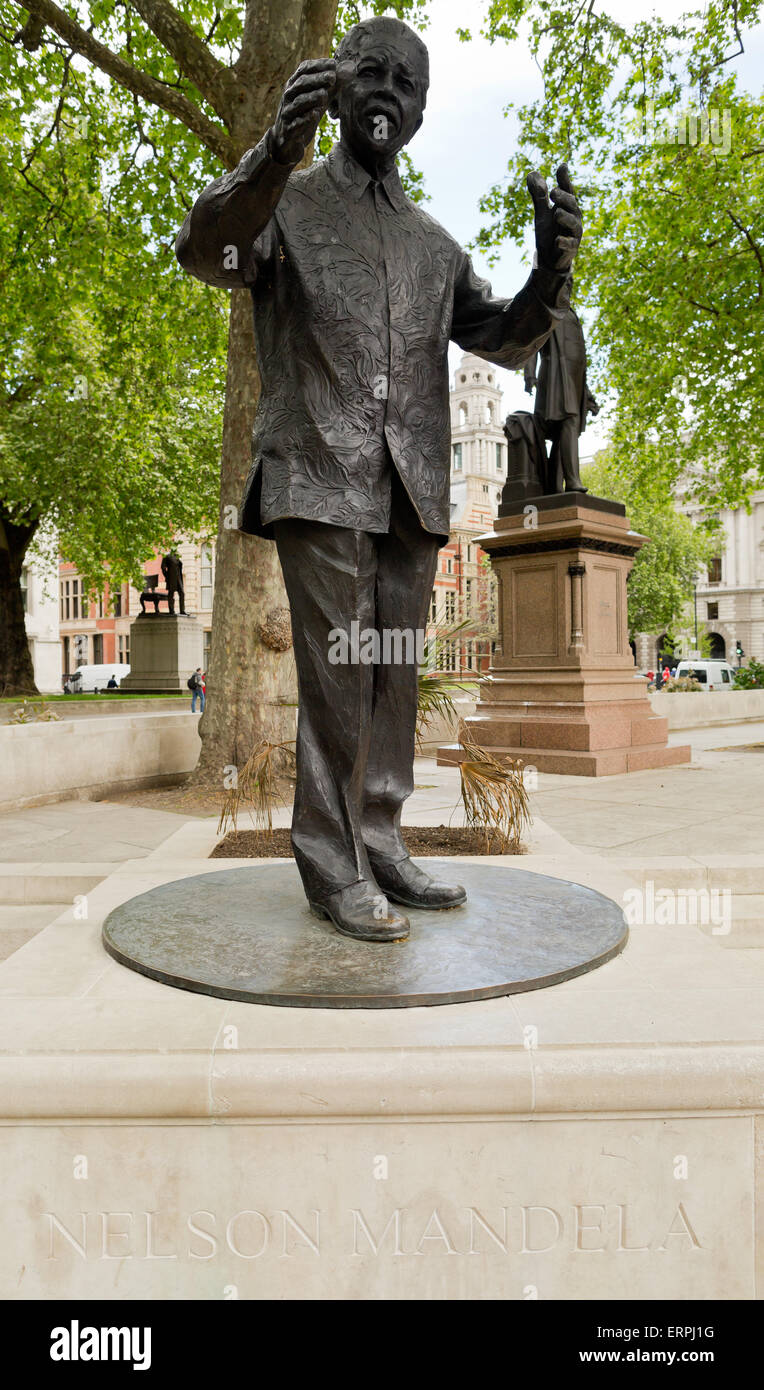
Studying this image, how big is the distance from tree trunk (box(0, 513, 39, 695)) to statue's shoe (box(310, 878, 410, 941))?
22854mm

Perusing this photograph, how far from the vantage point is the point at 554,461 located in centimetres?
1148

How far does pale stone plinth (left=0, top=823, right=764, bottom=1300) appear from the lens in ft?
6.10

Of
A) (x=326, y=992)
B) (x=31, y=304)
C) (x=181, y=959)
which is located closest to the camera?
(x=326, y=992)

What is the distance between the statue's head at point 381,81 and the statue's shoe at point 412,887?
2.14 m

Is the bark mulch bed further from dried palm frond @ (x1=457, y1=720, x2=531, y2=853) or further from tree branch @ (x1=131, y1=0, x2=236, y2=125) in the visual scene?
tree branch @ (x1=131, y1=0, x2=236, y2=125)

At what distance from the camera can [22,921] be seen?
4.06 m

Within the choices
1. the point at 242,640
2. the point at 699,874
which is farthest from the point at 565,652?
the point at 699,874

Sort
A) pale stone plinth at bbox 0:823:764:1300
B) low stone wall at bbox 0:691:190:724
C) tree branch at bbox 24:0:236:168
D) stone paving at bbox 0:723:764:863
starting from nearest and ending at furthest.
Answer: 1. pale stone plinth at bbox 0:823:764:1300
2. stone paving at bbox 0:723:764:863
3. tree branch at bbox 24:0:236:168
4. low stone wall at bbox 0:691:190:724

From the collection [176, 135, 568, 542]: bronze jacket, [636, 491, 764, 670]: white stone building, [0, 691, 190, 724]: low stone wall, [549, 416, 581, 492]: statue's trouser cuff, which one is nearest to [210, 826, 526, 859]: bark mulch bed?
[176, 135, 568, 542]: bronze jacket

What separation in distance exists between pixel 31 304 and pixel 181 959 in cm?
1341

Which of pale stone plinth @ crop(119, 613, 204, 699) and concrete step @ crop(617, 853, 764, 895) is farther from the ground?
pale stone plinth @ crop(119, 613, 204, 699)

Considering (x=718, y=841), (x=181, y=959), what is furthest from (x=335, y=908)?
(x=718, y=841)
